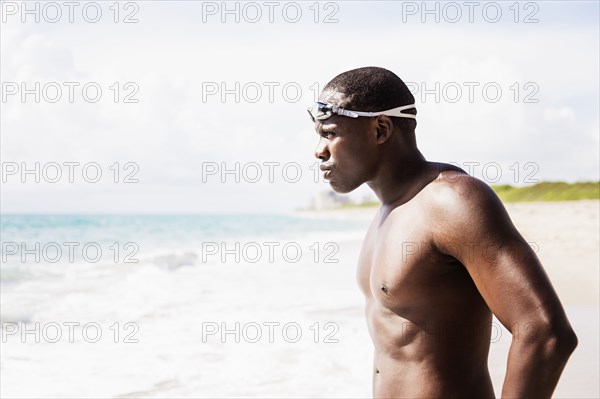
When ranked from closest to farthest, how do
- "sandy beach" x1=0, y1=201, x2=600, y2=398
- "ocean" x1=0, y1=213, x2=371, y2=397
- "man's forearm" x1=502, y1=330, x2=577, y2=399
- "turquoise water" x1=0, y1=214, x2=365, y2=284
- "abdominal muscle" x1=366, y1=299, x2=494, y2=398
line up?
1. "man's forearm" x1=502, y1=330, x2=577, y2=399
2. "abdominal muscle" x1=366, y1=299, x2=494, y2=398
3. "sandy beach" x1=0, y1=201, x2=600, y2=398
4. "ocean" x1=0, y1=213, x2=371, y2=397
5. "turquoise water" x1=0, y1=214, x2=365, y2=284

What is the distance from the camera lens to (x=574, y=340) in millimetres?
1474

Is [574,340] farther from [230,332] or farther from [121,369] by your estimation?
[230,332]

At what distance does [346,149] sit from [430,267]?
37 cm

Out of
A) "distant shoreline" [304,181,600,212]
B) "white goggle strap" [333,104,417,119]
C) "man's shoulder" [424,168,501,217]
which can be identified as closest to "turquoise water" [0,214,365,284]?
"distant shoreline" [304,181,600,212]

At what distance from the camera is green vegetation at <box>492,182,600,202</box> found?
3250cm

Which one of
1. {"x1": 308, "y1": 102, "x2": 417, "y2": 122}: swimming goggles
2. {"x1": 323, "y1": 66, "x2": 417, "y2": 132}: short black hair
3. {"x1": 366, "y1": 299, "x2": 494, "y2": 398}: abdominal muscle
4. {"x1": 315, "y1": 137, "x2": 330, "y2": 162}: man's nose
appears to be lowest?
{"x1": 366, "y1": 299, "x2": 494, "y2": 398}: abdominal muscle

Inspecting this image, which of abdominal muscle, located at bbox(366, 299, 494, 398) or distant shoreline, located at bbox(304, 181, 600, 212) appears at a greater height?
abdominal muscle, located at bbox(366, 299, 494, 398)

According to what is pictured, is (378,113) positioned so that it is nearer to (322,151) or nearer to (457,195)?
(322,151)

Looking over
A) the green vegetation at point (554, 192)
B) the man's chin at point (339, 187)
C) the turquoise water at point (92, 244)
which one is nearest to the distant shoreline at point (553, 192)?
the green vegetation at point (554, 192)

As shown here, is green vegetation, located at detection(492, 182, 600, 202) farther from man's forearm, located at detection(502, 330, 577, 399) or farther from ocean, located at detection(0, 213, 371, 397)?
man's forearm, located at detection(502, 330, 577, 399)

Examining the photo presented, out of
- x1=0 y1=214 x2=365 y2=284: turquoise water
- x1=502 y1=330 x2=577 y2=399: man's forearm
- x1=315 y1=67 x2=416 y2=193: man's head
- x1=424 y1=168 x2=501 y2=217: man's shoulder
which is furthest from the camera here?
x1=0 y1=214 x2=365 y2=284: turquoise water

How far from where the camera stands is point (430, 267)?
169 centimetres

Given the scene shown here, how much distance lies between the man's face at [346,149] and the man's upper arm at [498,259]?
0.30 meters

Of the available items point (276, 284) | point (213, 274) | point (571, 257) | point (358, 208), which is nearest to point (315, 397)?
point (276, 284)
